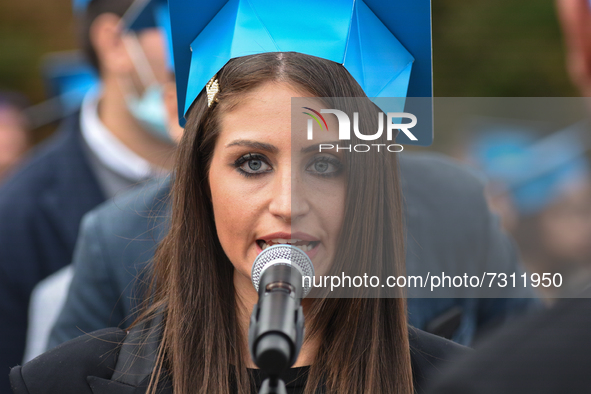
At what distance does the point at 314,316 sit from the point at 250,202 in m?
0.40

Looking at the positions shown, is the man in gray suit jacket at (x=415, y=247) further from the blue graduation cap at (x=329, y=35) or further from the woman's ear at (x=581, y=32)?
the woman's ear at (x=581, y=32)

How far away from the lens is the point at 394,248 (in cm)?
185

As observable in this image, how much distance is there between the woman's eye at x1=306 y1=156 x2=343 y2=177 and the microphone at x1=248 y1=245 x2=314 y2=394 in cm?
39

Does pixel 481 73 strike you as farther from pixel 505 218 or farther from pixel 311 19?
pixel 311 19

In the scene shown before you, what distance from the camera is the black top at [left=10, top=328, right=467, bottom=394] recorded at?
5.88ft

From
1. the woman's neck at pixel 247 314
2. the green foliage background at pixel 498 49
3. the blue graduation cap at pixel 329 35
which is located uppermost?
the green foliage background at pixel 498 49

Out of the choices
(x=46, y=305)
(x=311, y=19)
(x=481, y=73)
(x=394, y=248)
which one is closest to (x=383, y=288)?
(x=394, y=248)

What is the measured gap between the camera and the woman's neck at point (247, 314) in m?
1.87

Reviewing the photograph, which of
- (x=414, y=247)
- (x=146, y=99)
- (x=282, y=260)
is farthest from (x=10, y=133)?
(x=282, y=260)

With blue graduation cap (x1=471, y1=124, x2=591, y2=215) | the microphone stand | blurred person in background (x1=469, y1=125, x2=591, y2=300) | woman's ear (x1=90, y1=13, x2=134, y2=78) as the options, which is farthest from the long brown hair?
woman's ear (x1=90, y1=13, x2=134, y2=78)

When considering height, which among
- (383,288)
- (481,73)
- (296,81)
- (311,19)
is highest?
(481,73)

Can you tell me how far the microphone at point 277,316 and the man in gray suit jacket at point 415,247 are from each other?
1.13 meters

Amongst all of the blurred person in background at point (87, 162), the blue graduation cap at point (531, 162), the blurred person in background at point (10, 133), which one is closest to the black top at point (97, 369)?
the blurred person in background at point (87, 162)

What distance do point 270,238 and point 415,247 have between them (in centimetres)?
91
